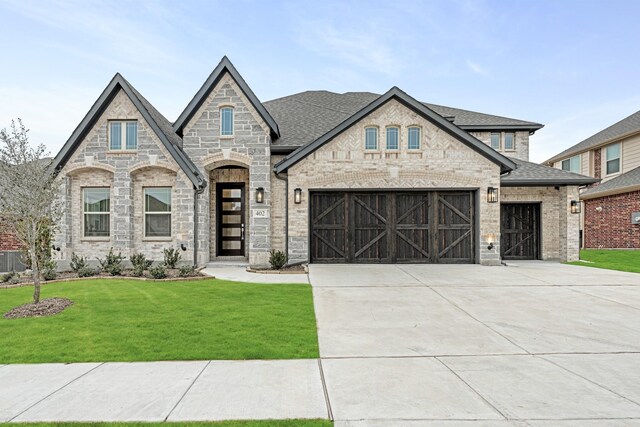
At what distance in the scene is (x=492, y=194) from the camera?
39.8ft

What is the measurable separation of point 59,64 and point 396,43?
79.1 feet

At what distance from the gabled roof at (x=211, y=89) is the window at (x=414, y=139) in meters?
5.27

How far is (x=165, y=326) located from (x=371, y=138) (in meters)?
9.54

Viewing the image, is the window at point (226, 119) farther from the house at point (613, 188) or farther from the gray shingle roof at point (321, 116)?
the house at point (613, 188)

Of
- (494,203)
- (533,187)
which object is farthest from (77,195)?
(533,187)

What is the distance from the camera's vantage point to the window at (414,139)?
40.4 feet

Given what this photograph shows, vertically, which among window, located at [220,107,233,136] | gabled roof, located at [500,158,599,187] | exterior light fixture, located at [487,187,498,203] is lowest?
exterior light fixture, located at [487,187,498,203]

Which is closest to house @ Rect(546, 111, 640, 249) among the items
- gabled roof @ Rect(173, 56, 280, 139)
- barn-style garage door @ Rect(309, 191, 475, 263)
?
barn-style garage door @ Rect(309, 191, 475, 263)

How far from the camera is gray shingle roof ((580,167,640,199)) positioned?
18.5 metres

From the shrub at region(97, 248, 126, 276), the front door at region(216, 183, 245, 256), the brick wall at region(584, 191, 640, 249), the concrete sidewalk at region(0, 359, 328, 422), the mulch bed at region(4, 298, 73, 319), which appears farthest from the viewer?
the brick wall at region(584, 191, 640, 249)

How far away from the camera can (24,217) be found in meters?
6.79

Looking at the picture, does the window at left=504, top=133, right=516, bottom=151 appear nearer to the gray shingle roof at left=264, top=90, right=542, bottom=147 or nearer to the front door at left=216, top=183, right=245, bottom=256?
the gray shingle roof at left=264, top=90, right=542, bottom=147

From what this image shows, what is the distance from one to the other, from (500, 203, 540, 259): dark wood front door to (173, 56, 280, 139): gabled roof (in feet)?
35.8

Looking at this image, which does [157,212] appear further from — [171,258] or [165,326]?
[165,326]
